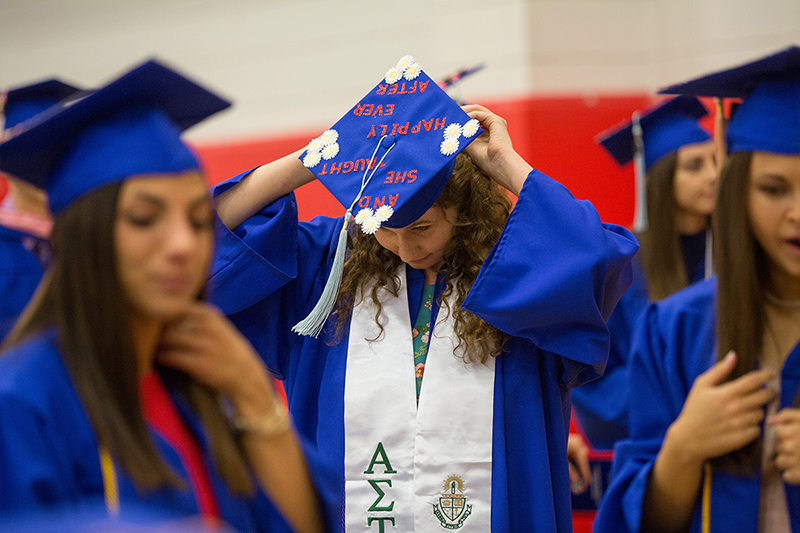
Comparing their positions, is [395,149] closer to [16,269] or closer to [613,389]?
[16,269]

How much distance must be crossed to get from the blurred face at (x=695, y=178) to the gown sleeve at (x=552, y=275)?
4.59 ft

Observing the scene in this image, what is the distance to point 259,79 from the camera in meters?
4.49

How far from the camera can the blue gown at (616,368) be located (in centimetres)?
293

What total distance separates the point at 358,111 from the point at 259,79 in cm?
294

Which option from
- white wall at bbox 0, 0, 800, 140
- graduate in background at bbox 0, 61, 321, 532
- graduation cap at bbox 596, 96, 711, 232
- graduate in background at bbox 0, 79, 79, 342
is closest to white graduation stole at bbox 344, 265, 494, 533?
graduate in background at bbox 0, 61, 321, 532

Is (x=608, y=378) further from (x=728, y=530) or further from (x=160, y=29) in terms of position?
(x=160, y=29)

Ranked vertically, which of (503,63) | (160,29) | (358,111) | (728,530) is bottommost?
(728,530)

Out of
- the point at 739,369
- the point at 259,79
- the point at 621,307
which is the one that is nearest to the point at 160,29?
the point at 259,79

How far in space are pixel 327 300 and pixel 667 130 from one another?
1.83 m

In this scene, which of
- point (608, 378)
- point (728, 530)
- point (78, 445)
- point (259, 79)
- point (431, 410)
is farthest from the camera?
point (259, 79)

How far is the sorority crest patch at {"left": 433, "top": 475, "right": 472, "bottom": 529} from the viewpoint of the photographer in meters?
1.67

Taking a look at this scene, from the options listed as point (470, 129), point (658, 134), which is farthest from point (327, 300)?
point (658, 134)

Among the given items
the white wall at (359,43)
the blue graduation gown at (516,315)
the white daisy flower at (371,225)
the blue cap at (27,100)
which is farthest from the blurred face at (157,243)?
the white wall at (359,43)

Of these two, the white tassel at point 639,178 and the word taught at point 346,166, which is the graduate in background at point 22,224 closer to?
the word taught at point 346,166
